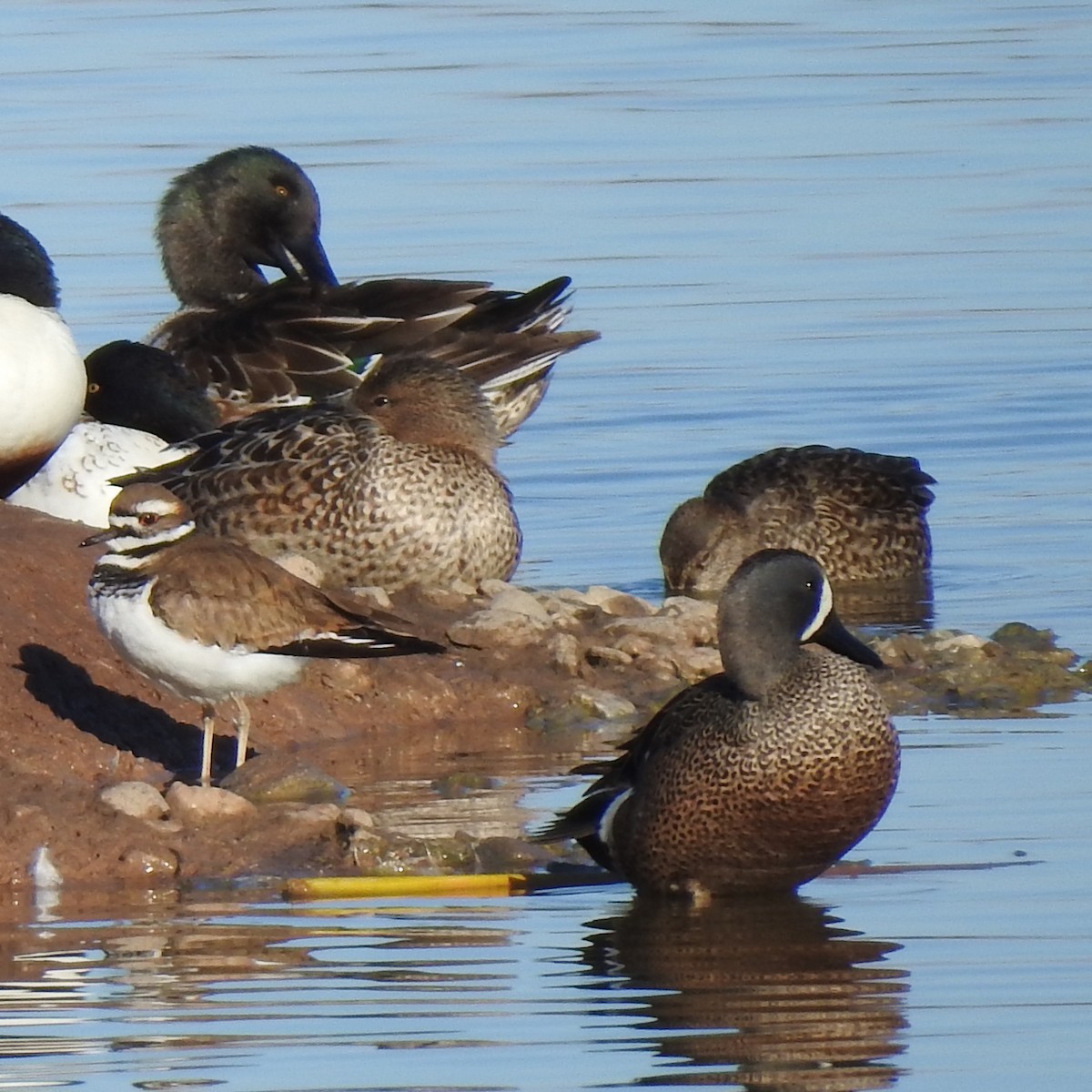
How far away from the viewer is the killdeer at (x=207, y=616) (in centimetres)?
704

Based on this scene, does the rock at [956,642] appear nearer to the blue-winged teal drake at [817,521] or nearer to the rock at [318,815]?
the blue-winged teal drake at [817,521]

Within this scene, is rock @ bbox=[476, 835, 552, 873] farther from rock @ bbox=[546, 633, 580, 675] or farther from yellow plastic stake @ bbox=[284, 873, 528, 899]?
rock @ bbox=[546, 633, 580, 675]

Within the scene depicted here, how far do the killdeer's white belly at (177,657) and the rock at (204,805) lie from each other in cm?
27

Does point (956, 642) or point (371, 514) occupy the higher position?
point (371, 514)

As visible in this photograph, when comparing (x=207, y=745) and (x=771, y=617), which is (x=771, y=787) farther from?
(x=207, y=745)

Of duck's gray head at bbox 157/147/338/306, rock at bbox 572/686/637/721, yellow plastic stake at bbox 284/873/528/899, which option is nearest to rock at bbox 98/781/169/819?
yellow plastic stake at bbox 284/873/528/899

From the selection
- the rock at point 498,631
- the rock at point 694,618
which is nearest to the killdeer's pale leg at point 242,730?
the rock at point 498,631

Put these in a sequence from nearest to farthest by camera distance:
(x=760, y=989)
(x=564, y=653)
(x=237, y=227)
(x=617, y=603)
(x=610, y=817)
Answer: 1. (x=760, y=989)
2. (x=610, y=817)
3. (x=564, y=653)
4. (x=617, y=603)
5. (x=237, y=227)

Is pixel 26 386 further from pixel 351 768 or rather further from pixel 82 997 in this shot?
pixel 82 997

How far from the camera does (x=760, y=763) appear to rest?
634 cm

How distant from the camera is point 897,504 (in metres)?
11.2

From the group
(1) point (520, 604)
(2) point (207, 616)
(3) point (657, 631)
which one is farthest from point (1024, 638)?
(2) point (207, 616)

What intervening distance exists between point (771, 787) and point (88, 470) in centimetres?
420

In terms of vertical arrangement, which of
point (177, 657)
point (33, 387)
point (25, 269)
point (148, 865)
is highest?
point (25, 269)
